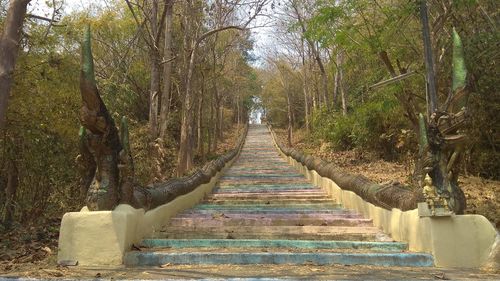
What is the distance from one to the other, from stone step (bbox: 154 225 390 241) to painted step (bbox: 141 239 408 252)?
1.60ft

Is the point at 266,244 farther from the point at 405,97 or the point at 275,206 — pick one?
the point at 405,97

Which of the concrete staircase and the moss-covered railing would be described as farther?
the moss-covered railing

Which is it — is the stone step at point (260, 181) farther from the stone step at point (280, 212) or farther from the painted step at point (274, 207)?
the stone step at point (280, 212)

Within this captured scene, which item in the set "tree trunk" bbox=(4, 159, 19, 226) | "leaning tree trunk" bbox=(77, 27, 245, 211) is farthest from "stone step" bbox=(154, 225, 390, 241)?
"tree trunk" bbox=(4, 159, 19, 226)

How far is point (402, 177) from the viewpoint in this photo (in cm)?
1273

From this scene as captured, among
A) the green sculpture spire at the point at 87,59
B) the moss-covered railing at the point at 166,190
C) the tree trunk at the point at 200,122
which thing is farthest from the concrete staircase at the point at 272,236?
the tree trunk at the point at 200,122

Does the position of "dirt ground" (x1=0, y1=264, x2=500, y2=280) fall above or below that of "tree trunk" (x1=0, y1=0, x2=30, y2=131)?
below

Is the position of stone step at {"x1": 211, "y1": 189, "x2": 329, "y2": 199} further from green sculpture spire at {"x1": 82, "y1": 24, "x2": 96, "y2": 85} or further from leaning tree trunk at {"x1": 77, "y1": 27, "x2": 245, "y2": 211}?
green sculpture spire at {"x1": 82, "y1": 24, "x2": 96, "y2": 85}

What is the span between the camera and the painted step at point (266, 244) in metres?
5.54

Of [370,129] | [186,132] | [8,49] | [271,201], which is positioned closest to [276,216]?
[271,201]

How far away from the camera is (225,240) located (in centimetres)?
559

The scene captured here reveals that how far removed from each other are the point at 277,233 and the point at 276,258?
142 cm

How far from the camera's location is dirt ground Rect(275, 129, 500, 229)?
876 cm

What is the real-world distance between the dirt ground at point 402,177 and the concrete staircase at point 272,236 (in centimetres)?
245
